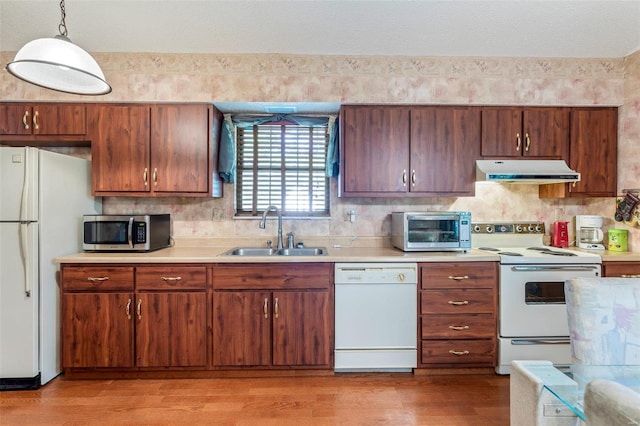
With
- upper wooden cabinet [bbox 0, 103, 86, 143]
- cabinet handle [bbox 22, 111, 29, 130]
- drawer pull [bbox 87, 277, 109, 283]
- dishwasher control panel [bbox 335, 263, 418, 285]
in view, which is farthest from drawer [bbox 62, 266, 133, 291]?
dishwasher control panel [bbox 335, 263, 418, 285]

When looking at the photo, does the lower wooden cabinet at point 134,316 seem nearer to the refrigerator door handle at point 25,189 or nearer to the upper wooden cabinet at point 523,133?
the refrigerator door handle at point 25,189

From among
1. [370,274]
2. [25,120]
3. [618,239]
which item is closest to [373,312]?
[370,274]

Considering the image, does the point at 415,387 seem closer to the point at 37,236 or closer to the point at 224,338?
the point at 224,338

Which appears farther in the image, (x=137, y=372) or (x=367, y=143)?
(x=367, y=143)

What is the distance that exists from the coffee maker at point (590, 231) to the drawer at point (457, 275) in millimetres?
1118

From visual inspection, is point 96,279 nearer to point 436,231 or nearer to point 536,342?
point 436,231

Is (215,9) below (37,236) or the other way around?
the other way around

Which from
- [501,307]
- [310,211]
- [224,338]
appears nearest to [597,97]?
[501,307]

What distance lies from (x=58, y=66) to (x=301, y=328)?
2.12 m

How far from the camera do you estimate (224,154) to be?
304 centimetres

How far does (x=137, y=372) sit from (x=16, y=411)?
683 millimetres

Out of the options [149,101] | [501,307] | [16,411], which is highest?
[149,101]

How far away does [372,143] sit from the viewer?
287 cm

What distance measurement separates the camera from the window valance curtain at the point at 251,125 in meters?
3.04
